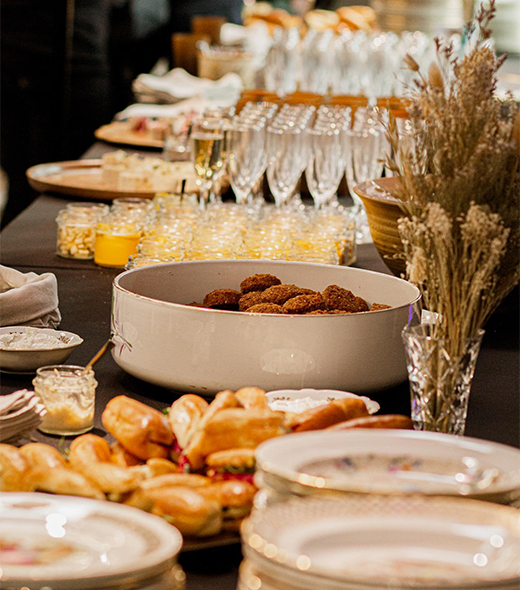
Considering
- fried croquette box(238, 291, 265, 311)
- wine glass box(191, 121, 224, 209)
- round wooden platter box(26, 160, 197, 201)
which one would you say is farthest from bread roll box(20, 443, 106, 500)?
round wooden platter box(26, 160, 197, 201)

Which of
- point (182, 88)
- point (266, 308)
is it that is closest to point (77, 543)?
point (266, 308)

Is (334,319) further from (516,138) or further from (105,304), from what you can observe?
(105,304)

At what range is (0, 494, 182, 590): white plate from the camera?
75cm

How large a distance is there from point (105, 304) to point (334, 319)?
0.78 meters

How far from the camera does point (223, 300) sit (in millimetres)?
1705

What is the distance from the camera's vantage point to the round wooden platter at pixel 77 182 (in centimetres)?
324

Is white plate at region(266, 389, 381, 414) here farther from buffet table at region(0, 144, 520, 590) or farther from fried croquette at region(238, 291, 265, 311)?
fried croquette at region(238, 291, 265, 311)

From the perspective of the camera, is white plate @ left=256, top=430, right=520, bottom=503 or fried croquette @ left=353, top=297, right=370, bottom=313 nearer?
white plate @ left=256, top=430, right=520, bottom=503

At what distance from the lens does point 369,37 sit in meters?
5.25

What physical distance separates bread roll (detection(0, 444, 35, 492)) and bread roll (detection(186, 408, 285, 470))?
0.58 feet

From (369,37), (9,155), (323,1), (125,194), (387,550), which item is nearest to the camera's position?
(387,550)

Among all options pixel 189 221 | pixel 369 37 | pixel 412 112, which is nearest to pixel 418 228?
pixel 412 112

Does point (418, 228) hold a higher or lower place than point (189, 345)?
higher

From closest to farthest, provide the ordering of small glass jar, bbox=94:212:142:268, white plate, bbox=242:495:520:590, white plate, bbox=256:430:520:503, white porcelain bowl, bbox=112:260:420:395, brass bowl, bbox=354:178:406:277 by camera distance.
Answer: white plate, bbox=242:495:520:590 → white plate, bbox=256:430:520:503 → white porcelain bowl, bbox=112:260:420:395 → brass bowl, bbox=354:178:406:277 → small glass jar, bbox=94:212:142:268
